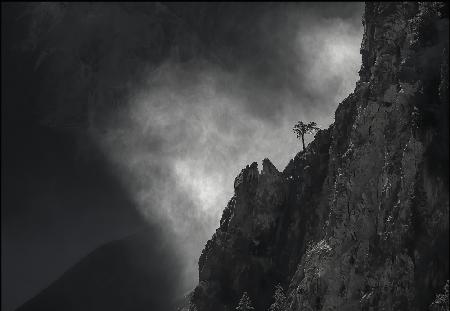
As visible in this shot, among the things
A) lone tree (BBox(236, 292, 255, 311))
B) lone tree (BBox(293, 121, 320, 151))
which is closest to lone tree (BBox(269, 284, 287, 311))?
lone tree (BBox(236, 292, 255, 311))

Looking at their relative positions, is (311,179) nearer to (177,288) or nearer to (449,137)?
(449,137)

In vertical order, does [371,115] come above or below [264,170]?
below

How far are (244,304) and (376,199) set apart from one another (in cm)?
4200

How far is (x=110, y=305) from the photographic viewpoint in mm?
194000

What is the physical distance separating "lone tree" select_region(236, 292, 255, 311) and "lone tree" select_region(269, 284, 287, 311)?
529cm

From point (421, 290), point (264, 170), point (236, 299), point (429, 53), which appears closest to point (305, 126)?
point (264, 170)

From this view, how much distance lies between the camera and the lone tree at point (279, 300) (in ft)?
379

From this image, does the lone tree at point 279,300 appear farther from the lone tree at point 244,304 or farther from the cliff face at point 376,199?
the lone tree at point 244,304

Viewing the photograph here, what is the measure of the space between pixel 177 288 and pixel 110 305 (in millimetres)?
22917

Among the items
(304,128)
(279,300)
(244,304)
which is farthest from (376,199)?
(304,128)

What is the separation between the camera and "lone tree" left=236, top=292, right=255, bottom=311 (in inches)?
4926

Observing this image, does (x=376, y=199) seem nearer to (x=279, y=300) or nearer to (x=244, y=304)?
(x=279, y=300)

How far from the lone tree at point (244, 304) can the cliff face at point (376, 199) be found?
16.0 feet

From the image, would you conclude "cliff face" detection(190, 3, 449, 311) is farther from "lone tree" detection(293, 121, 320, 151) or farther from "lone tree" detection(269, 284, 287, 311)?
"lone tree" detection(293, 121, 320, 151)
